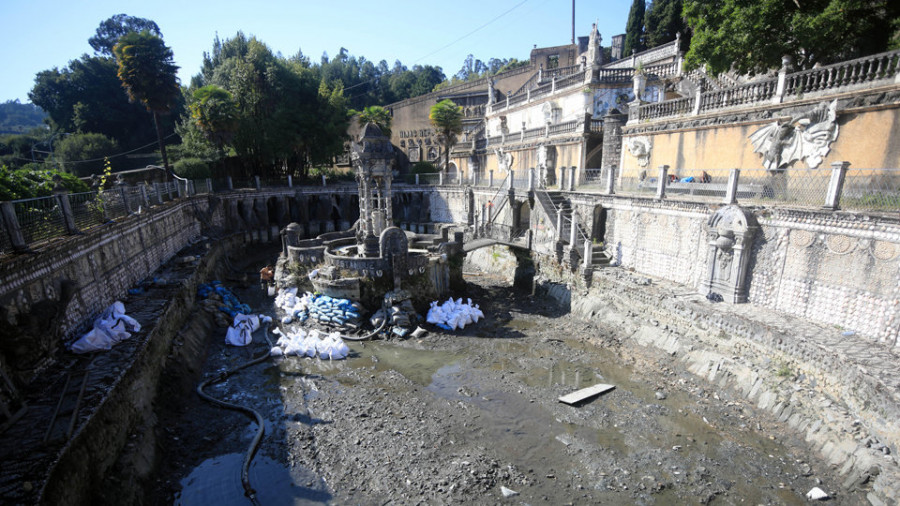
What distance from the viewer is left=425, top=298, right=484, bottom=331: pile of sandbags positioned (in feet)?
52.2

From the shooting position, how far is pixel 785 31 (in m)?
14.5

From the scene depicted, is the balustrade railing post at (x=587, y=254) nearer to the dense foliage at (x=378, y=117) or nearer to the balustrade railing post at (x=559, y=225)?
the balustrade railing post at (x=559, y=225)

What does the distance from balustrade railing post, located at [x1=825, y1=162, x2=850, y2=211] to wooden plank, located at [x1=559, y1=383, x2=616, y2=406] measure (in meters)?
7.37

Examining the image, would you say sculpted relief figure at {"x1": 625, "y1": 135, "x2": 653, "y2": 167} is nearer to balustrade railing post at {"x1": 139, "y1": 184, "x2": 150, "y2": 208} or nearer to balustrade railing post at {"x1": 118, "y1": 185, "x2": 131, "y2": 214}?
balustrade railing post at {"x1": 118, "y1": 185, "x2": 131, "y2": 214}

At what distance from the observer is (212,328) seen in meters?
14.7

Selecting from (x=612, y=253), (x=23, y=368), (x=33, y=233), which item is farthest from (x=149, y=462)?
(x=612, y=253)

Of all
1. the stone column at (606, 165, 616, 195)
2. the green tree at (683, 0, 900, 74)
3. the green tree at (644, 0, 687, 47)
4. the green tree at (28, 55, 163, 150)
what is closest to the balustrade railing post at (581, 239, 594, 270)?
the stone column at (606, 165, 616, 195)

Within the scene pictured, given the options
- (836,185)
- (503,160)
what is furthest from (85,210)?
(503,160)

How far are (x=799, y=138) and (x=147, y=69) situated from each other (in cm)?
3049

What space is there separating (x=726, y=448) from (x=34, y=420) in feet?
43.4

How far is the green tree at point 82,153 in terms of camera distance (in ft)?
100

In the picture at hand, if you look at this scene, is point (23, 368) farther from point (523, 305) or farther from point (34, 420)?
point (523, 305)

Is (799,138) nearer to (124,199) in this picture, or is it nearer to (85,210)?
(85,210)

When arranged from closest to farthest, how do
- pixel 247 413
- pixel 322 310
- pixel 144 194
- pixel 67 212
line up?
Result: pixel 67 212 → pixel 247 413 → pixel 322 310 → pixel 144 194
